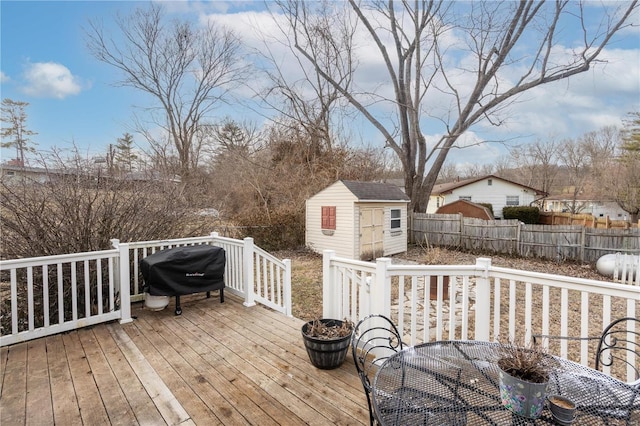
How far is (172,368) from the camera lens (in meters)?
2.66

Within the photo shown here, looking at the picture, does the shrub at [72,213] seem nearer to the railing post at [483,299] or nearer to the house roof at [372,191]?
the railing post at [483,299]

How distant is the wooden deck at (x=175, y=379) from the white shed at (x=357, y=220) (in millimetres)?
6312

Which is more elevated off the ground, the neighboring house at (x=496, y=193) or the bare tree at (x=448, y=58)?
the bare tree at (x=448, y=58)

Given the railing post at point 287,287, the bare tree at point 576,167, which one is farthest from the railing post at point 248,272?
the bare tree at point 576,167

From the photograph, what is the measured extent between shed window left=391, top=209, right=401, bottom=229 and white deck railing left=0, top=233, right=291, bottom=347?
7535 mm

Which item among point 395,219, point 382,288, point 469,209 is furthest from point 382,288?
point 469,209

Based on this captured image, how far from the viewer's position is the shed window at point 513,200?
69.3 ft

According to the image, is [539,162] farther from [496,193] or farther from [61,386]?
[61,386]

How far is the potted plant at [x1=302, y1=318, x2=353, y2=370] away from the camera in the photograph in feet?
8.38

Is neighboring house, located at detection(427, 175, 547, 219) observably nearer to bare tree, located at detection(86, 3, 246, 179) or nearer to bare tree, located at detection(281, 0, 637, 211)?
bare tree, located at detection(281, 0, 637, 211)

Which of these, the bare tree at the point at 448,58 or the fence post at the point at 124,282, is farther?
the bare tree at the point at 448,58

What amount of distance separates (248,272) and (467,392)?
10.4ft

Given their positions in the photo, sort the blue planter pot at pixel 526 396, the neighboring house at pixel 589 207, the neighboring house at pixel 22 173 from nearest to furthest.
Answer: the blue planter pot at pixel 526 396 → the neighboring house at pixel 22 173 → the neighboring house at pixel 589 207

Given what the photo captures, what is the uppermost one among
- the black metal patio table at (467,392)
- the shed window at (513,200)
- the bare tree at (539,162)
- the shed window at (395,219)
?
the bare tree at (539,162)
